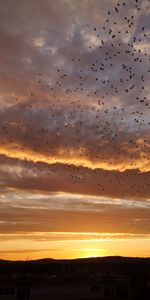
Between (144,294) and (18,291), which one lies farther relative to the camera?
(144,294)

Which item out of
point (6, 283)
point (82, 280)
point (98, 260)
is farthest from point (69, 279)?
point (98, 260)

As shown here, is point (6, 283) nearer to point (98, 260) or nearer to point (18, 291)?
point (18, 291)

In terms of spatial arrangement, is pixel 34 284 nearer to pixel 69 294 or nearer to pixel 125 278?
pixel 69 294

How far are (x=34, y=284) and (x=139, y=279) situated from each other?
1687 centimetres

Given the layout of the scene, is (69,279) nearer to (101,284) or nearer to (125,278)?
(101,284)

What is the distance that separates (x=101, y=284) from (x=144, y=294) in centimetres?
669

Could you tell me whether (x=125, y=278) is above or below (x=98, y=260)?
below

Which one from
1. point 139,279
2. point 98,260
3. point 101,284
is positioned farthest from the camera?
point 98,260

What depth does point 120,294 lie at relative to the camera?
5722 centimetres

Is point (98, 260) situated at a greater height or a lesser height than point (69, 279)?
greater

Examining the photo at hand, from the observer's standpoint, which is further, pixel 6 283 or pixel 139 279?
pixel 139 279

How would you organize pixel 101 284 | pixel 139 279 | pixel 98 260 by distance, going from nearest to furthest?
pixel 101 284 → pixel 139 279 → pixel 98 260

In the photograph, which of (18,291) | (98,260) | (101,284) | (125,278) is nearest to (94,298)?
(101,284)

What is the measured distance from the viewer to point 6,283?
172 feet
